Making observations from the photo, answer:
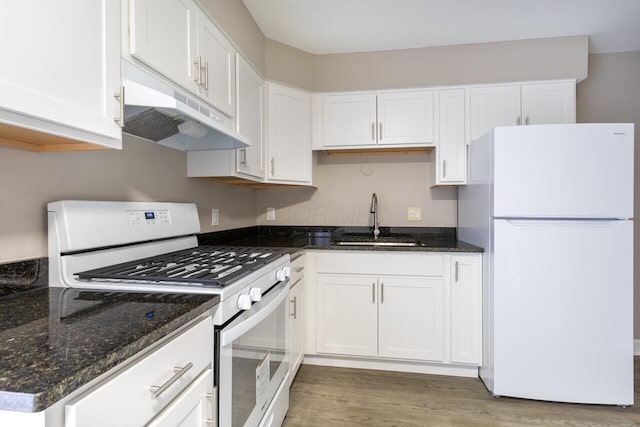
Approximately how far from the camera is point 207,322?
0.98 meters

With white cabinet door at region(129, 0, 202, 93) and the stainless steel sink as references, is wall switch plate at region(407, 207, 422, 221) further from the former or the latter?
white cabinet door at region(129, 0, 202, 93)

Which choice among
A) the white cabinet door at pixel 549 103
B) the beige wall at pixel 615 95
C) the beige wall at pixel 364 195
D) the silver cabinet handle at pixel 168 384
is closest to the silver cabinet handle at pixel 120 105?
the silver cabinet handle at pixel 168 384

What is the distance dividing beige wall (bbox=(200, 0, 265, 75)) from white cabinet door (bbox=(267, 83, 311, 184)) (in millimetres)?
235

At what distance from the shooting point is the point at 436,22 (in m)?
2.26

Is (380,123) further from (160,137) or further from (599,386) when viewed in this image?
(599,386)

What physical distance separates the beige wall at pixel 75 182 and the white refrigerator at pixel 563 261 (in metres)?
1.79

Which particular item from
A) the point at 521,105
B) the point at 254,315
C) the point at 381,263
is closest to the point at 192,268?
the point at 254,315

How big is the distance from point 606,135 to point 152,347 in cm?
234

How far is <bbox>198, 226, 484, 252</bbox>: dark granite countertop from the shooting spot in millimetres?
2400

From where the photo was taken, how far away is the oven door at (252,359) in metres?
1.07

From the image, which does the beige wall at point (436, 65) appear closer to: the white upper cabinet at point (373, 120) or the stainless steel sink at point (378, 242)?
the white upper cabinet at point (373, 120)

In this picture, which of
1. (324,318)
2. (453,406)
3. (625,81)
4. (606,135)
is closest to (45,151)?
(324,318)

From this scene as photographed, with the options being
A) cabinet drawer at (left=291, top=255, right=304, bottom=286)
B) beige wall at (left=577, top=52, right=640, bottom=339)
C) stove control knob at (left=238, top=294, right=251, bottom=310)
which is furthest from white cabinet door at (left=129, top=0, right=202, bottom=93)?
beige wall at (left=577, top=52, right=640, bottom=339)

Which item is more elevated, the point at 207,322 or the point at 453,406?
the point at 207,322
